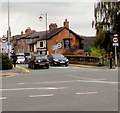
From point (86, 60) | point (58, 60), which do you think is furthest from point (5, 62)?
point (86, 60)

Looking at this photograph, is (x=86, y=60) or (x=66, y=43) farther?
(x=66, y=43)

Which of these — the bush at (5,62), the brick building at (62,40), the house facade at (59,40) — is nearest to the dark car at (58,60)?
the bush at (5,62)

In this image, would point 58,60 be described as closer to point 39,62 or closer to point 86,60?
point 86,60

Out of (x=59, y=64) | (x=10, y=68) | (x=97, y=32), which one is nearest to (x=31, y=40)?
(x=97, y=32)

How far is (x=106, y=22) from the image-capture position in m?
46.9

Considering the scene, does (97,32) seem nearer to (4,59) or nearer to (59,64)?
(59,64)

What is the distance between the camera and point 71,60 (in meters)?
42.4

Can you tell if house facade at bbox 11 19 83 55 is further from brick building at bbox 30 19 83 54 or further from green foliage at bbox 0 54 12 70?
green foliage at bbox 0 54 12 70

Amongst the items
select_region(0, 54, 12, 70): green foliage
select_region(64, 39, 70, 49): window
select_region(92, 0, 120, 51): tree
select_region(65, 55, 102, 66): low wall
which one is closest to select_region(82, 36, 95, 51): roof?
select_region(64, 39, 70, 49): window

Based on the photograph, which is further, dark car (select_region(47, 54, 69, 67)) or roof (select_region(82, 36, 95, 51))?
roof (select_region(82, 36, 95, 51))

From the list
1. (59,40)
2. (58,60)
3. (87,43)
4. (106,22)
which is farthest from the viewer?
(87,43)

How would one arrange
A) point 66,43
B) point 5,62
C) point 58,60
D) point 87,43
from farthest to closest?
point 87,43, point 66,43, point 58,60, point 5,62

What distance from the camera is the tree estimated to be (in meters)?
45.0

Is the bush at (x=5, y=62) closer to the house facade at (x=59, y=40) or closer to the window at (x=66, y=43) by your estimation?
the house facade at (x=59, y=40)
